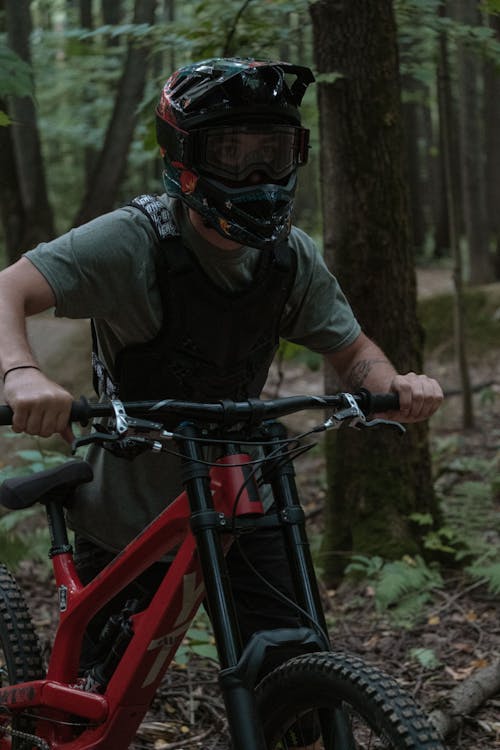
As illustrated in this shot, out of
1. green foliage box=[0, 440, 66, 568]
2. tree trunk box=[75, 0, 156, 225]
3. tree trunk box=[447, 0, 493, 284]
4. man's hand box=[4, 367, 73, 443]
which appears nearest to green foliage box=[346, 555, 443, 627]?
green foliage box=[0, 440, 66, 568]

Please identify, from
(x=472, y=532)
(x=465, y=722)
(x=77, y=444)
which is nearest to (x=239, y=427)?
(x=77, y=444)

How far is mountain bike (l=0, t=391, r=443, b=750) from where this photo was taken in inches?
87.4

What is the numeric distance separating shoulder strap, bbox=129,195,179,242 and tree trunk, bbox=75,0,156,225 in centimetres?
656

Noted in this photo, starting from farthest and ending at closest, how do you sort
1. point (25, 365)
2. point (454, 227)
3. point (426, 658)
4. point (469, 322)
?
point (469, 322) < point (454, 227) < point (426, 658) < point (25, 365)

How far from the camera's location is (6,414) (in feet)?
7.27

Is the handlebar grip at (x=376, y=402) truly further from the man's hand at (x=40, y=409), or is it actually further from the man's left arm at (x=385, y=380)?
the man's hand at (x=40, y=409)

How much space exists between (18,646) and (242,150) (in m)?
1.83

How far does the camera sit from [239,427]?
105 inches

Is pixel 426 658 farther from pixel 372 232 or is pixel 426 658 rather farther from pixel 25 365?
pixel 25 365

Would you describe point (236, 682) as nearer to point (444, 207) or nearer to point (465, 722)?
point (465, 722)

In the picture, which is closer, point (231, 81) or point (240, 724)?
point (240, 724)

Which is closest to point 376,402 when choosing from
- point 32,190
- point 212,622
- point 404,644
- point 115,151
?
point 212,622

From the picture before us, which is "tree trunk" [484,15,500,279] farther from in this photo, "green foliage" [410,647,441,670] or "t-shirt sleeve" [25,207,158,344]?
"t-shirt sleeve" [25,207,158,344]

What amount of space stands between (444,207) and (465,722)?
18573mm
